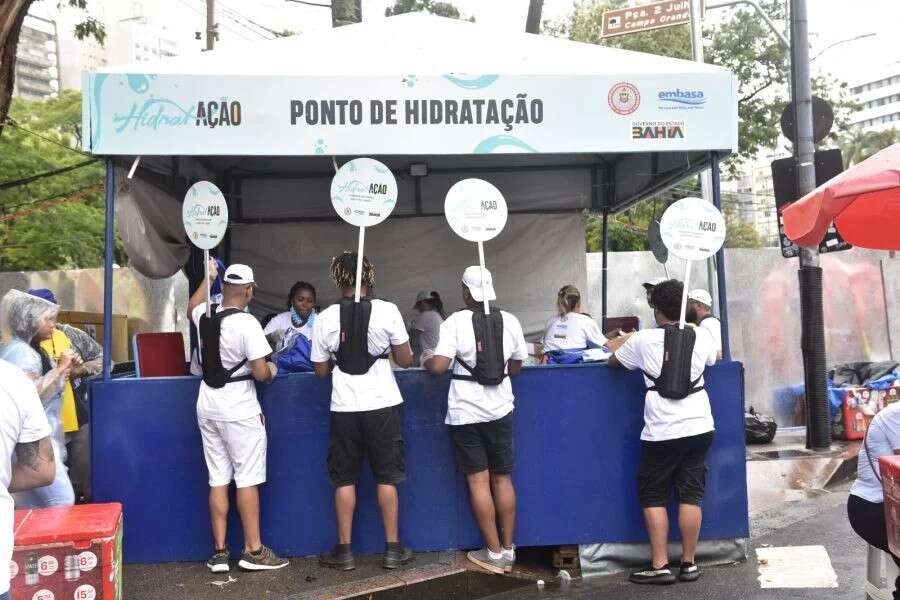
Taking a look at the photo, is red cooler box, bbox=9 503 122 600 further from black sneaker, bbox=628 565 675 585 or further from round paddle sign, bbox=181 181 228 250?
black sneaker, bbox=628 565 675 585

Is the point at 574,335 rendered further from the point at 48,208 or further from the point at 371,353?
the point at 48,208

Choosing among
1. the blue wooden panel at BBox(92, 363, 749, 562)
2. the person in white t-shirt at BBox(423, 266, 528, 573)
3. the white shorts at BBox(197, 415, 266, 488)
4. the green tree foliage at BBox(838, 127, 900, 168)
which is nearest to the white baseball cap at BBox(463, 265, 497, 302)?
the person in white t-shirt at BBox(423, 266, 528, 573)

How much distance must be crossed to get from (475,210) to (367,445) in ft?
5.37

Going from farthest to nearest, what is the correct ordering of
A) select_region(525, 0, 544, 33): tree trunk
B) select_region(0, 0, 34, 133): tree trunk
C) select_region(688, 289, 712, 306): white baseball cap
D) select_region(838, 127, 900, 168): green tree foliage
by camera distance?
select_region(838, 127, 900, 168): green tree foliage, select_region(525, 0, 544, 33): tree trunk, select_region(0, 0, 34, 133): tree trunk, select_region(688, 289, 712, 306): white baseball cap

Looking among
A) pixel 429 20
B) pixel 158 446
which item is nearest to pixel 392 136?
pixel 429 20

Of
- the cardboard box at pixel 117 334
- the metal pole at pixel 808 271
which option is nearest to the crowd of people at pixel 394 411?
the metal pole at pixel 808 271

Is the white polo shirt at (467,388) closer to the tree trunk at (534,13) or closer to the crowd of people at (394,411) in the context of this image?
the crowd of people at (394,411)

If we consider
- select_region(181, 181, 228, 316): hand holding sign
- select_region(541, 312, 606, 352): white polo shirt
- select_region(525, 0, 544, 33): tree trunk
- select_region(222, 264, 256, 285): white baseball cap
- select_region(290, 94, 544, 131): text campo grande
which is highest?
select_region(525, 0, 544, 33): tree trunk

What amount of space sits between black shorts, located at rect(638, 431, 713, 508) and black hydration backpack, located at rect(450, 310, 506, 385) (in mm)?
1069

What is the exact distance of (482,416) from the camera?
5.60 metres

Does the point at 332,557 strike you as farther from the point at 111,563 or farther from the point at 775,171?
the point at 775,171

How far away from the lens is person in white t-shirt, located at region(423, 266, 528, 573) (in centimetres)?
559

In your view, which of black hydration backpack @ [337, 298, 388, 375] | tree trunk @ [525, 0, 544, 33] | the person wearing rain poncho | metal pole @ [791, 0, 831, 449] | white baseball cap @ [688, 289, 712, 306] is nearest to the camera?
the person wearing rain poncho

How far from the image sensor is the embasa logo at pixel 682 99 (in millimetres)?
5898
